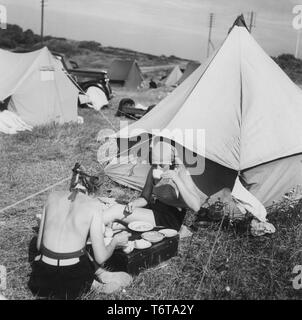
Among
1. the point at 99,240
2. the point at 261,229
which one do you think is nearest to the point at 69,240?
the point at 99,240

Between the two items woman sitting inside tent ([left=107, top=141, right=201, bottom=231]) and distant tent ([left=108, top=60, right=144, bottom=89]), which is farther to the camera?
distant tent ([left=108, top=60, right=144, bottom=89])

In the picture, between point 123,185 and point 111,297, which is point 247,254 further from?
point 123,185

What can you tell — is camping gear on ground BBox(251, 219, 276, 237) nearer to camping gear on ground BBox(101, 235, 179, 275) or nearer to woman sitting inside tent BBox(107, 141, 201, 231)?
woman sitting inside tent BBox(107, 141, 201, 231)

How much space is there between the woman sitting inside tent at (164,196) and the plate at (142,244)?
48 centimetres

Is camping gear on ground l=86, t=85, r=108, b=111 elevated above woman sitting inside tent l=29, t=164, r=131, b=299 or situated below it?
below

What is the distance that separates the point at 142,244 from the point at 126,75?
1990cm

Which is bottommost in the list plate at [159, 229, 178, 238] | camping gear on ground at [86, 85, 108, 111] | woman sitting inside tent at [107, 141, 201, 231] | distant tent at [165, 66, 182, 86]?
distant tent at [165, 66, 182, 86]

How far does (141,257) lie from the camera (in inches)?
151

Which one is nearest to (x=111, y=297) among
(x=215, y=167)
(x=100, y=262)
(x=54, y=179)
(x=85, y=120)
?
(x=100, y=262)

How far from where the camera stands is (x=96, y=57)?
146 feet

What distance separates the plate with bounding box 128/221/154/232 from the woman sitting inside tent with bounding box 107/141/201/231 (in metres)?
0.13

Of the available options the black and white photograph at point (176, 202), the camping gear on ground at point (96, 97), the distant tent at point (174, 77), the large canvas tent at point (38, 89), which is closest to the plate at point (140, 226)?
the black and white photograph at point (176, 202)

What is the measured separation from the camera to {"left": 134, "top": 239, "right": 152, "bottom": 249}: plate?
380cm

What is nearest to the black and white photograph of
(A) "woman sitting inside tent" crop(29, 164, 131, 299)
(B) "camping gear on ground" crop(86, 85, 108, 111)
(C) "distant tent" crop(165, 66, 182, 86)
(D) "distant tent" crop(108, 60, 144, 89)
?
(A) "woman sitting inside tent" crop(29, 164, 131, 299)
